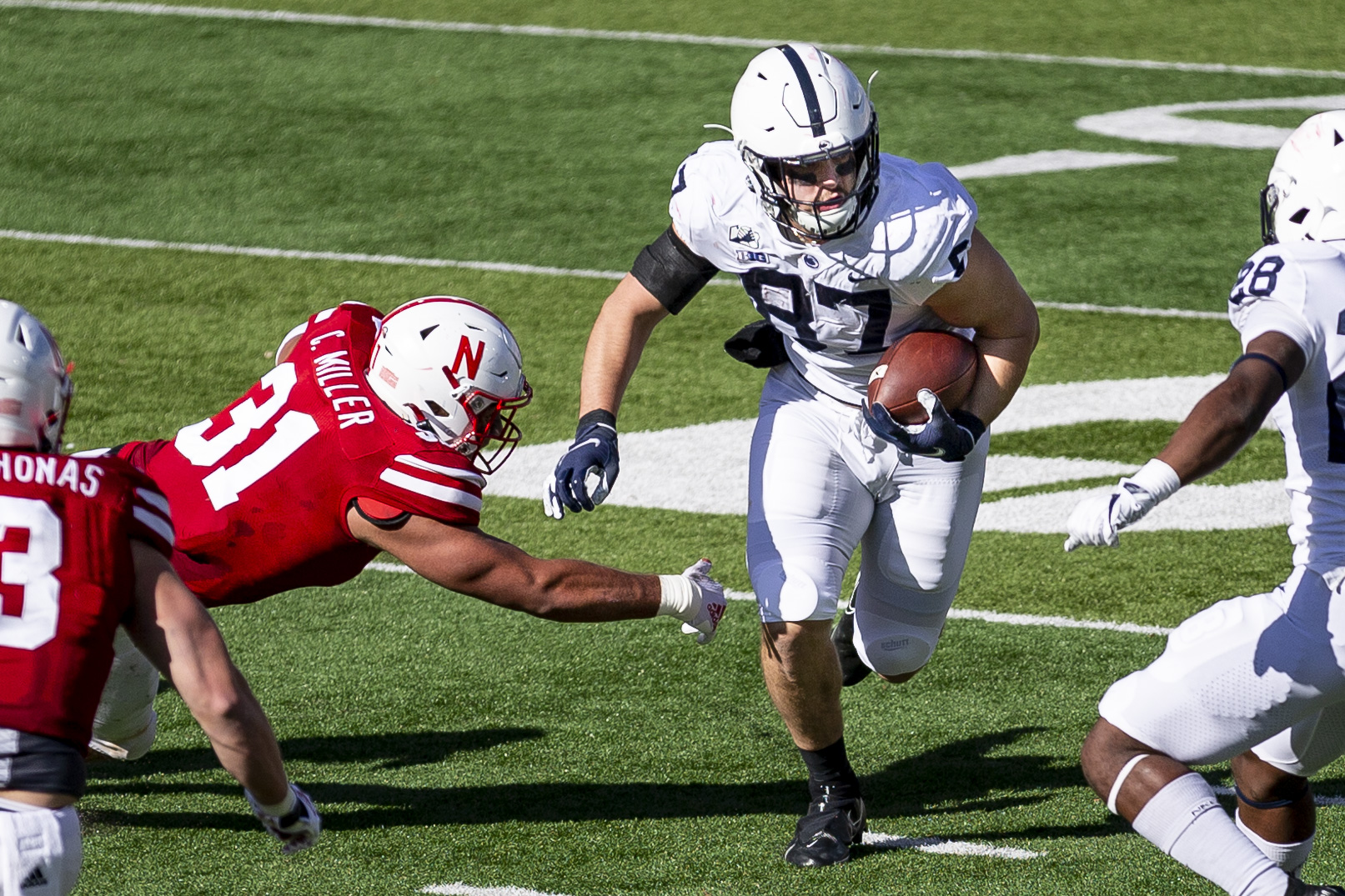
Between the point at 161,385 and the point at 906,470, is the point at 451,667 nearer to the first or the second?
the point at 906,470

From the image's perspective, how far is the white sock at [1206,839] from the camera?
2975 mm

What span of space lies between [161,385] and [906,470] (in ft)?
13.0

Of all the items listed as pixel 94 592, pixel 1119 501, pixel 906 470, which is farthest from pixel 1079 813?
pixel 94 592

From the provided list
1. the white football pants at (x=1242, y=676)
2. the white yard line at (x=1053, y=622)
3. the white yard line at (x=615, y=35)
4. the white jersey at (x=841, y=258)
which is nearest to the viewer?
the white football pants at (x=1242, y=676)

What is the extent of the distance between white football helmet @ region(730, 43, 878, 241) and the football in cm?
33

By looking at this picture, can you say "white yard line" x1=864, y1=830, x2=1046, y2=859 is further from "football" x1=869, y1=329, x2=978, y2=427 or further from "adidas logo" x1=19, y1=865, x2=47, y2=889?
"adidas logo" x1=19, y1=865, x2=47, y2=889

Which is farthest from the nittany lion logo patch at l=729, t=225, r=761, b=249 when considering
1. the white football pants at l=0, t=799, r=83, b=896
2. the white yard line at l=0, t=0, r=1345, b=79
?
the white yard line at l=0, t=0, r=1345, b=79

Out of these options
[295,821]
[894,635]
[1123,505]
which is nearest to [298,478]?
[295,821]

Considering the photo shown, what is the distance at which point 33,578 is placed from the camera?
253cm

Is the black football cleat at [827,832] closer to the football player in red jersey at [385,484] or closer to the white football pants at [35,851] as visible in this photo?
the football player in red jersey at [385,484]

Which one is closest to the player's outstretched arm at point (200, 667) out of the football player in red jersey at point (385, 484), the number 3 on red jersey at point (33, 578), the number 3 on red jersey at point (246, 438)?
the number 3 on red jersey at point (33, 578)

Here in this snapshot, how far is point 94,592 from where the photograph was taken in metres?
2.56

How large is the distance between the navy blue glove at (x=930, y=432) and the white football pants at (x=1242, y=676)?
83 centimetres

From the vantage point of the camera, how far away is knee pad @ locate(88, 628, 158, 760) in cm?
386
